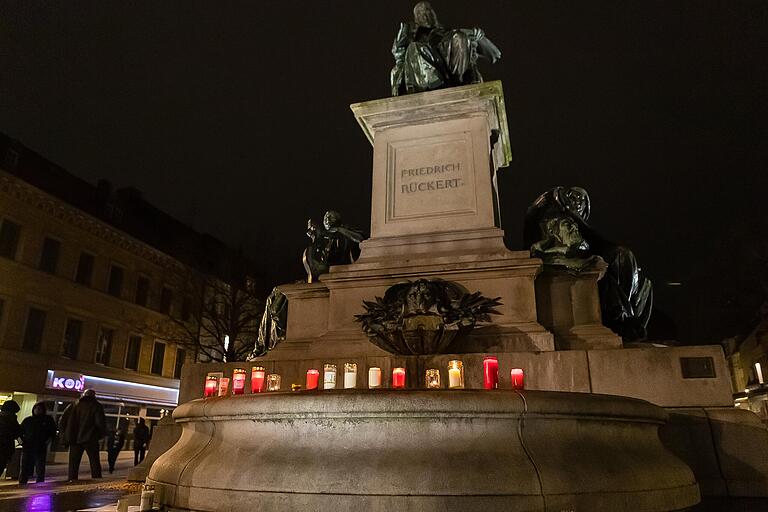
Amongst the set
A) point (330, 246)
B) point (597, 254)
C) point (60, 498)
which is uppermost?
point (330, 246)

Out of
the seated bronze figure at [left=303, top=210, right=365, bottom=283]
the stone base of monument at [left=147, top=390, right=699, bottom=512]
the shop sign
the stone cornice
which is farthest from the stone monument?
the stone cornice

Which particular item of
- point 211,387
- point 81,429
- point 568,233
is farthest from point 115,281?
point 568,233

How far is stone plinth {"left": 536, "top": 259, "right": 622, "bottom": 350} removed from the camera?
24.2ft

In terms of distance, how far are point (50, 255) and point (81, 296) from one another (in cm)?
242

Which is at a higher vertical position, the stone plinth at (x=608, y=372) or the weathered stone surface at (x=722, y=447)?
the stone plinth at (x=608, y=372)

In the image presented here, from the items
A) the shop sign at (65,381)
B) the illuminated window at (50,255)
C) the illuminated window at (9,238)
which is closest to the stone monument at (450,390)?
the shop sign at (65,381)

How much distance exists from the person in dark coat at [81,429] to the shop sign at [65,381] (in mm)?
16200

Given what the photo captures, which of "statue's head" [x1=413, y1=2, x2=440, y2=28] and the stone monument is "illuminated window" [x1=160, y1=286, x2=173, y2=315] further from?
"statue's head" [x1=413, y1=2, x2=440, y2=28]

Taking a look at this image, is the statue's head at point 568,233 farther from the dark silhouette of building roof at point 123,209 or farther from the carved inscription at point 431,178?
the dark silhouette of building roof at point 123,209

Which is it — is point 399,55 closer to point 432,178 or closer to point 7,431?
point 432,178

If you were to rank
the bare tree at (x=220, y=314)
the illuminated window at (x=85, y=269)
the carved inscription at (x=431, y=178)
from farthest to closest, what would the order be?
the illuminated window at (x=85, y=269) < the bare tree at (x=220, y=314) < the carved inscription at (x=431, y=178)

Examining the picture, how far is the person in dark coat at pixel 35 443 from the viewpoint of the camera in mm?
10125

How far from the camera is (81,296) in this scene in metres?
26.9

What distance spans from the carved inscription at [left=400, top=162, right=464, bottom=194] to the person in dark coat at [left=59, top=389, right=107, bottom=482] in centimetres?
650
